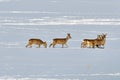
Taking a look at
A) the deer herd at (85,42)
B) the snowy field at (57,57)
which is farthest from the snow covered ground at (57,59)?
the deer herd at (85,42)

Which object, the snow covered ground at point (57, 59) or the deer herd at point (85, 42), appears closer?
the snow covered ground at point (57, 59)

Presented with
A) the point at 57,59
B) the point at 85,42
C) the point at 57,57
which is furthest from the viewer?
the point at 85,42

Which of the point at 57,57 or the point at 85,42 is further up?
the point at 85,42

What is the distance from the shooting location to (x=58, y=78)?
34.6 feet

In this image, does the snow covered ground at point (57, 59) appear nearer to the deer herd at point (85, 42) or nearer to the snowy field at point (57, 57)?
the snowy field at point (57, 57)

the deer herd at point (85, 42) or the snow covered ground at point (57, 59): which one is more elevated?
the deer herd at point (85, 42)

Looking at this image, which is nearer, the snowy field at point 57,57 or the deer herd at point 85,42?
the snowy field at point 57,57

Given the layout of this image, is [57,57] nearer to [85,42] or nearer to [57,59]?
[57,59]

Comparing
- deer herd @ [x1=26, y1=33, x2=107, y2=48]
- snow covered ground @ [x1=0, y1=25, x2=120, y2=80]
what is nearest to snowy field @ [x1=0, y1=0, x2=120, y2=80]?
snow covered ground @ [x1=0, y1=25, x2=120, y2=80]

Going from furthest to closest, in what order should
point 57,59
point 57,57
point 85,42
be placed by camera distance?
point 85,42, point 57,57, point 57,59

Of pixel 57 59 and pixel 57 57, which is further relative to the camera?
pixel 57 57

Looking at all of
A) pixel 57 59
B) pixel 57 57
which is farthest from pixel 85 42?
pixel 57 59

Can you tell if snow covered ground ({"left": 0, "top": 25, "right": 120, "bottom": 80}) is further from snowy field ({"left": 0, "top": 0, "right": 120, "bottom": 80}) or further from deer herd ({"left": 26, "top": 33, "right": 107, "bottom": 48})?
deer herd ({"left": 26, "top": 33, "right": 107, "bottom": 48})

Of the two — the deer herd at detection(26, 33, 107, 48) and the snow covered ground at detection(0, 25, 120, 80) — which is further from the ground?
the deer herd at detection(26, 33, 107, 48)
